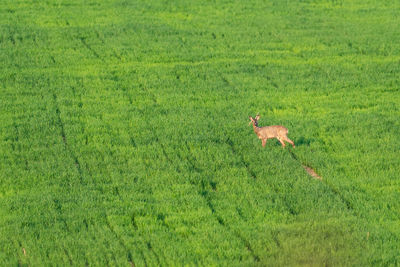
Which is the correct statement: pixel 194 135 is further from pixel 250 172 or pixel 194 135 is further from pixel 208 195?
pixel 208 195

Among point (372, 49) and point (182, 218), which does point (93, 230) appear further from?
point (372, 49)

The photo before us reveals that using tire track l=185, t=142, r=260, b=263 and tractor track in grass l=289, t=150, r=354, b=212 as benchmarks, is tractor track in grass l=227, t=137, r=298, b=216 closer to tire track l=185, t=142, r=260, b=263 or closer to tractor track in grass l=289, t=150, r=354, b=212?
tire track l=185, t=142, r=260, b=263

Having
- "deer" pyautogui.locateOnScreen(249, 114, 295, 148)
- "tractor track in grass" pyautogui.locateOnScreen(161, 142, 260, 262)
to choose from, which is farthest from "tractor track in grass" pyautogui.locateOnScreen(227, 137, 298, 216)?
"tractor track in grass" pyautogui.locateOnScreen(161, 142, 260, 262)

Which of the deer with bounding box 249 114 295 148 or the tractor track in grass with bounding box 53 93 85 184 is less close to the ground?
the deer with bounding box 249 114 295 148

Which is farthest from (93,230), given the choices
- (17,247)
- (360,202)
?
(360,202)

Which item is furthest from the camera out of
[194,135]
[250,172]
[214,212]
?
[194,135]

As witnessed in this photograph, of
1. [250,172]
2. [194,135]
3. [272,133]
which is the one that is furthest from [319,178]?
[194,135]

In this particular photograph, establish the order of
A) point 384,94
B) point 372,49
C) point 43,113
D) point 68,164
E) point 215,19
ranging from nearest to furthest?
point 68,164 → point 43,113 → point 384,94 → point 372,49 → point 215,19

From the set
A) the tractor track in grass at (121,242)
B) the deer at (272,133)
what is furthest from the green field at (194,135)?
the deer at (272,133)
